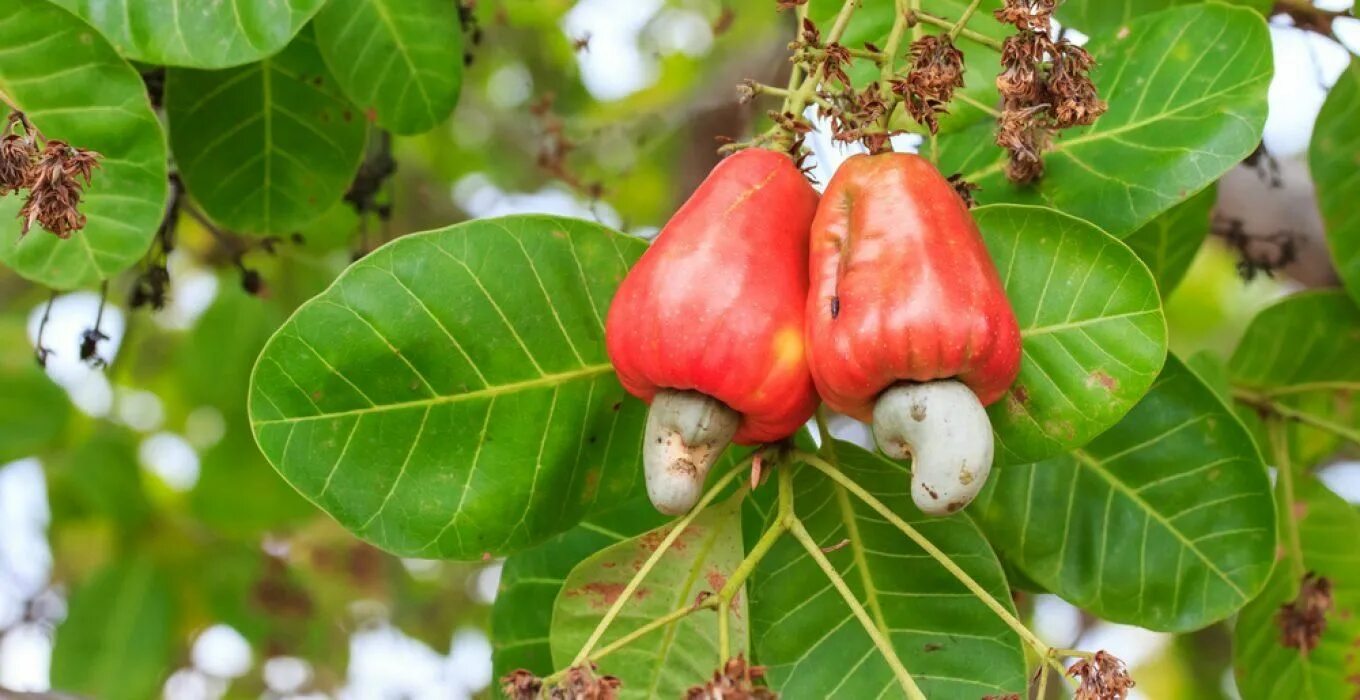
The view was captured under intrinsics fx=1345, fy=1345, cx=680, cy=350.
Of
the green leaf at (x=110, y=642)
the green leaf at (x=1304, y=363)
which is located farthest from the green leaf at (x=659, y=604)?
the green leaf at (x=110, y=642)

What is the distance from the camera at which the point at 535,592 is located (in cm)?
156

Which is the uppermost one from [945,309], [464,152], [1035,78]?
[1035,78]

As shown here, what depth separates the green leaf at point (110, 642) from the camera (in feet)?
7.62

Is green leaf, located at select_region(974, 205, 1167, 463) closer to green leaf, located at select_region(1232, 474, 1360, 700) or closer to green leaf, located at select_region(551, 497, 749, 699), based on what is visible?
green leaf, located at select_region(551, 497, 749, 699)

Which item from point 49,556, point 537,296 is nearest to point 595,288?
point 537,296

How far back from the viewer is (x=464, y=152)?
333 cm

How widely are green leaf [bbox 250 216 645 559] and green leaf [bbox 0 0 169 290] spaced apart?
1.09 ft

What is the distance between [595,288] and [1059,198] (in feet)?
1.67

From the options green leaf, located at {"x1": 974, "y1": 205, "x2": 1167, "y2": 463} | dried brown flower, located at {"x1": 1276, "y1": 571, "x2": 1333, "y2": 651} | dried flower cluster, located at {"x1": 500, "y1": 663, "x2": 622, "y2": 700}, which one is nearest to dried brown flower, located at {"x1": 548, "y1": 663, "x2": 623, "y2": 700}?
dried flower cluster, located at {"x1": 500, "y1": 663, "x2": 622, "y2": 700}

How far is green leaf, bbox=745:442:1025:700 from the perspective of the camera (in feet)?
4.14

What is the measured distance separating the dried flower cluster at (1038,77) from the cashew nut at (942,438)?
0.29 m

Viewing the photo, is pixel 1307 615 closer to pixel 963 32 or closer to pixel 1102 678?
pixel 1102 678

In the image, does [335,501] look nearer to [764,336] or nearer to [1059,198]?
[764,336]

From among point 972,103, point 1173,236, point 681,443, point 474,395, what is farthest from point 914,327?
point 1173,236
